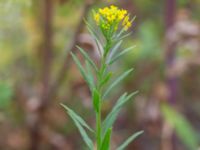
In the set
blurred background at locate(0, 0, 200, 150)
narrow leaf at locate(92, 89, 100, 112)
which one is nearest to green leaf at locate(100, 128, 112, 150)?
narrow leaf at locate(92, 89, 100, 112)

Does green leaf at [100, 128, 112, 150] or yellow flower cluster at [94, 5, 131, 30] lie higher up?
yellow flower cluster at [94, 5, 131, 30]

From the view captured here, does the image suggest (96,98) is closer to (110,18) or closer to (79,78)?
(110,18)

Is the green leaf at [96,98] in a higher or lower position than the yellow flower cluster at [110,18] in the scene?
lower

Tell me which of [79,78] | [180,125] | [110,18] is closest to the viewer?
[110,18]

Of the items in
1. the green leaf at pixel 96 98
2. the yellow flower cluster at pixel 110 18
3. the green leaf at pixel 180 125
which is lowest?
the green leaf at pixel 180 125

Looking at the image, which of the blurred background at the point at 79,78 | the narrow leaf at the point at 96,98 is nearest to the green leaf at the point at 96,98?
the narrow leaf at the point at 96,98

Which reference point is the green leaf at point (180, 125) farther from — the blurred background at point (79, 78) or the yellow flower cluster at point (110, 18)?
the yellow flower cluster at point (110, 18)

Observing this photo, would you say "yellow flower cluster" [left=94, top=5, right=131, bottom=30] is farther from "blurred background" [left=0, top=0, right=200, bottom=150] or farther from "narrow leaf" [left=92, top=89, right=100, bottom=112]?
"blurred background" [left=0, top=0, right=200, bottom=150]

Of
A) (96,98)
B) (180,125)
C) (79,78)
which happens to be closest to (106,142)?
(96,98)

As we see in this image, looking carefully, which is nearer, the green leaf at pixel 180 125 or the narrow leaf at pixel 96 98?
the narrow leaf at pixel 96 98

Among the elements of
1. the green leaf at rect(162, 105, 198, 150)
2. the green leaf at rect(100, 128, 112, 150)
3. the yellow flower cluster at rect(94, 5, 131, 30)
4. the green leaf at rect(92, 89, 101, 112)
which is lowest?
the green leaf at rect(162, 105, 198, 150)
